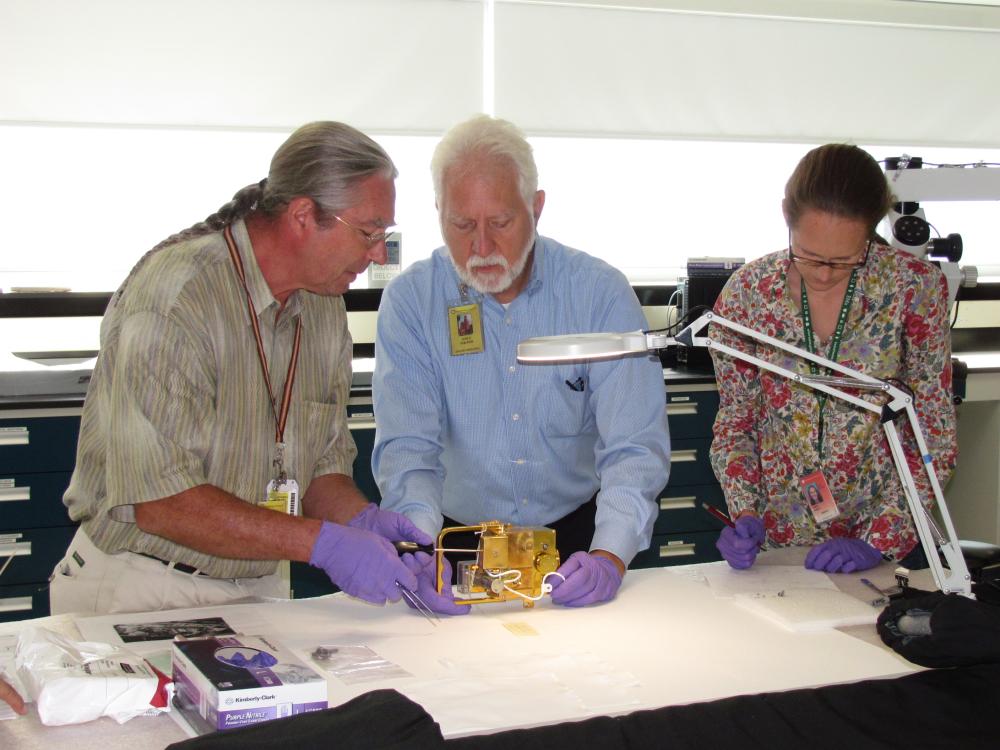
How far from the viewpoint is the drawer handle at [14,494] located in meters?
3.54

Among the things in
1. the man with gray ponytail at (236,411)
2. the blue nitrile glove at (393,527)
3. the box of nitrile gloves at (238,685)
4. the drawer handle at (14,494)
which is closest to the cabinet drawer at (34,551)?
the drawer handle at (14,494)

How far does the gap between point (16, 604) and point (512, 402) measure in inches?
86.4

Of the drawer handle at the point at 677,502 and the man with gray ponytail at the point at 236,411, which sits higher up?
the man with gray ponytail at the point at 236,411

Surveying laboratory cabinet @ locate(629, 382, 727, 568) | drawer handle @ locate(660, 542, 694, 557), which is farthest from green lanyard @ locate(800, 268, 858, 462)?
drawer handle @ locate(660, 542, 694, 557)

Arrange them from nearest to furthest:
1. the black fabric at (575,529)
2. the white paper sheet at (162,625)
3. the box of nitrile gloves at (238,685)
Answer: the box of nitrile gloves at (238,685) < the white paper sheet at (162,625) < the black fabric at (575,529)

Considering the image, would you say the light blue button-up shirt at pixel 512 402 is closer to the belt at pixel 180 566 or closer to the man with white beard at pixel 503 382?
the man with white beard at pixel 503 382

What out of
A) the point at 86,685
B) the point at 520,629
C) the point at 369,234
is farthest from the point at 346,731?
the point at 369,234

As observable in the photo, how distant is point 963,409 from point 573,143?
2218mm

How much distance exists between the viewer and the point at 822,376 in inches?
68.6

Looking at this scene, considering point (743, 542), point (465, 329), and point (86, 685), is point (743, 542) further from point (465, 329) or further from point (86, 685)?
point (86, 685)

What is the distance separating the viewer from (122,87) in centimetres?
446

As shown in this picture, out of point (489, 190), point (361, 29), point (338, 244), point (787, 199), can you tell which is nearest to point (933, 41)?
point (361, 29)

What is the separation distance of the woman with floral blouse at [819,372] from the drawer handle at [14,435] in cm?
244

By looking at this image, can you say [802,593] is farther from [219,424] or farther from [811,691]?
[219,424]
